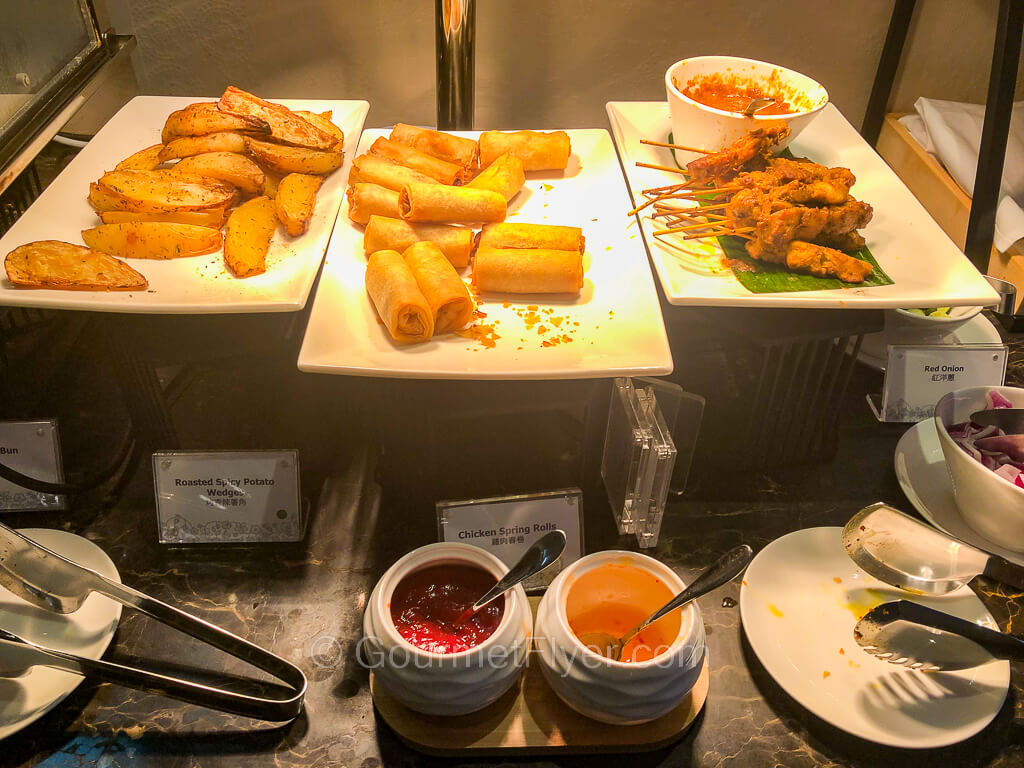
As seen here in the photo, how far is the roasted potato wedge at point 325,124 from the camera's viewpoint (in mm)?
1356

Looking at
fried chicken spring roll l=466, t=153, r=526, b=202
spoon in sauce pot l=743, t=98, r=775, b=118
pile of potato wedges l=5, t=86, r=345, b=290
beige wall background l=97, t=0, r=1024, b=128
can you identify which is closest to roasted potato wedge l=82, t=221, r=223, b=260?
pile of potato wedges l=5, t=86, r=345, b=290

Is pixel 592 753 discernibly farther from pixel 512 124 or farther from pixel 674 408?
pixel 512 124

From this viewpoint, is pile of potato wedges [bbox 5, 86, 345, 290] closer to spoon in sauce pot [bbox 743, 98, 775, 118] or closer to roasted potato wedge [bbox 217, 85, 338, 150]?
roasted potato wedge [bbox 217, 85, 338, 150]

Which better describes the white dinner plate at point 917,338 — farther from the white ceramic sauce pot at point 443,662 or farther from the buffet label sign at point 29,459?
the buffet label sign at point 29,459

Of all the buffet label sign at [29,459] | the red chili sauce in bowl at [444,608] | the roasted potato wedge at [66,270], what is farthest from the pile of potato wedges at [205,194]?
the red chili sauce in bowl at [444,608]

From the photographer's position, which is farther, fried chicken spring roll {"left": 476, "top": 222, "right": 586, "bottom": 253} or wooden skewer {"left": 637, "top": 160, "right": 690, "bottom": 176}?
wooden skewer {"left": 637, "top": 160, "right": 690, "bottom": 176}

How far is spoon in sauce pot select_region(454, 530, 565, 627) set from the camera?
2.72ft

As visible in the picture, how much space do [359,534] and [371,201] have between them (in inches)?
19.9

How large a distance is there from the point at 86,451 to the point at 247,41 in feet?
3.19

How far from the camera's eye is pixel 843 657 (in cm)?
96

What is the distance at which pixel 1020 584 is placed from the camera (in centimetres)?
88

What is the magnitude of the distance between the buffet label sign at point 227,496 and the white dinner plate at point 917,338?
101 centimetres

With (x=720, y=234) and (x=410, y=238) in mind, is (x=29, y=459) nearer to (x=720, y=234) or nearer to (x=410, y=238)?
(x=410, y=238)

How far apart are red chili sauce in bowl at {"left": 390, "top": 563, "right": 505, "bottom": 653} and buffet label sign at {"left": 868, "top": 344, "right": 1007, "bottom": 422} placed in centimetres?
79
